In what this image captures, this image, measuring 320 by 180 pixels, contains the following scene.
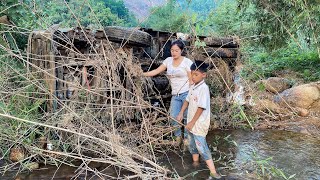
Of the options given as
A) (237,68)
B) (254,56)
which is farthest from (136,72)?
(254,56)

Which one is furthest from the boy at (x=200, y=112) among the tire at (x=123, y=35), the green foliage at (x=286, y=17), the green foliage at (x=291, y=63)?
the green foliage at (x=291, y=63)

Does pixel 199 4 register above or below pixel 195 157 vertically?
above

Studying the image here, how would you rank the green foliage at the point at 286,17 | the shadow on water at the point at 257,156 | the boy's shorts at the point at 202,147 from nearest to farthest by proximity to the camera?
the boy's shorts at the point at 202,147 → the shadow on water at the point at 257,156 → the green foliage at the point at 286,17

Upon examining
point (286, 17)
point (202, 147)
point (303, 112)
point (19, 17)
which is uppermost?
point (286, 17)

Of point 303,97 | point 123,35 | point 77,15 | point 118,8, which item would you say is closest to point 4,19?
point 123,35

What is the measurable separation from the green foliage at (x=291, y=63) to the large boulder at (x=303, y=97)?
10.2 feet

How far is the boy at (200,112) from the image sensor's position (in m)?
4.58

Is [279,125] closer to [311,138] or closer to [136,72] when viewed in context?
[311,138]

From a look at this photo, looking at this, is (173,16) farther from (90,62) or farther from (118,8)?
(118,8)

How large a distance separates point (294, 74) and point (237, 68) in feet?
26.1

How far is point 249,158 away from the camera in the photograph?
Answer: 19.2 ft

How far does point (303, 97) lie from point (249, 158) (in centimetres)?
548

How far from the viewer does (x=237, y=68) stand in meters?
8.32

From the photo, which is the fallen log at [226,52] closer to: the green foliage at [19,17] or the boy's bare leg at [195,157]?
the boy's bare leg at [195,157]
